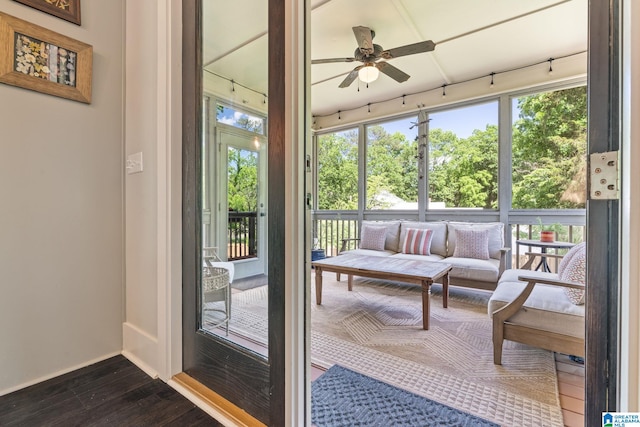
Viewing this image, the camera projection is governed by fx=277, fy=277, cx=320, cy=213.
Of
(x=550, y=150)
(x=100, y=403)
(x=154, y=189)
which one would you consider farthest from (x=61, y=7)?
(x=550, y=150)

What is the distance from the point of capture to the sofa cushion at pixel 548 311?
5.24ft

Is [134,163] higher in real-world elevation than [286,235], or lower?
higher

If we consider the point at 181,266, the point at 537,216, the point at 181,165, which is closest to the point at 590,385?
the point at 181,266

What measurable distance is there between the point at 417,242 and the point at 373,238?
2.19 ft

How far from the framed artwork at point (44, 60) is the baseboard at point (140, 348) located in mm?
1472

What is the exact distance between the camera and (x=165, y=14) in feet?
5.05

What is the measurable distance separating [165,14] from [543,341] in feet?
9.50

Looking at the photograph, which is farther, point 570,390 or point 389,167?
point 389,167

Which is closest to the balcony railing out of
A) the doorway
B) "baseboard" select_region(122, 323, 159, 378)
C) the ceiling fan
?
the doorway

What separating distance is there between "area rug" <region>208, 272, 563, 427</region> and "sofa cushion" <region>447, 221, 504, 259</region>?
754mm

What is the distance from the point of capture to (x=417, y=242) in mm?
3949

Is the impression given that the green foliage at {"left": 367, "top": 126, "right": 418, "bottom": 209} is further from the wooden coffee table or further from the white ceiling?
the wooden coffee table

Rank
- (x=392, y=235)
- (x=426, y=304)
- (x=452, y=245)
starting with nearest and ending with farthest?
(x=426, y=304), (x=452, y=245), (x=392, y=235)

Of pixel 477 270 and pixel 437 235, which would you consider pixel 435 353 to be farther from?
pixel 437 235
